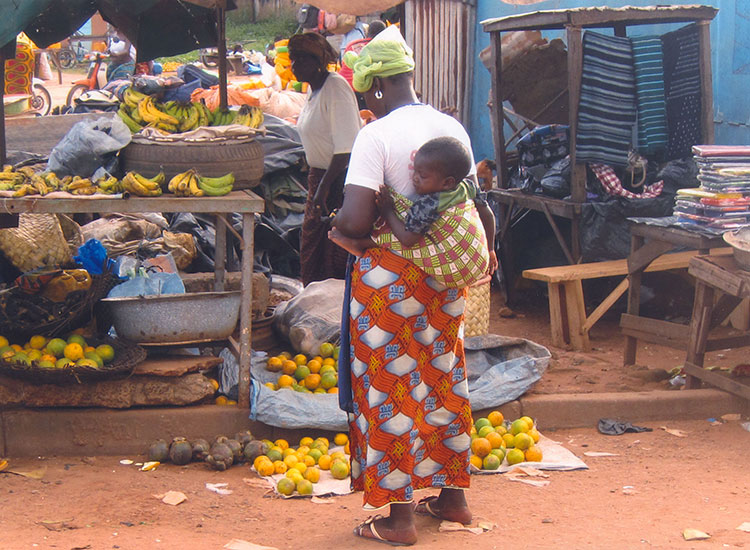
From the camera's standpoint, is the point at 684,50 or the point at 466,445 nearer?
the point at 466,445

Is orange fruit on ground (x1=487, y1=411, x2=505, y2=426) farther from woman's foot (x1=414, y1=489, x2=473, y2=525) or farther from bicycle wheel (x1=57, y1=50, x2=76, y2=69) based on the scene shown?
bicycle wheel (x1=57, y1=50, x2=76, y2=69)

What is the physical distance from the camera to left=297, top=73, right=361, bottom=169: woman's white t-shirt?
6.12 metres

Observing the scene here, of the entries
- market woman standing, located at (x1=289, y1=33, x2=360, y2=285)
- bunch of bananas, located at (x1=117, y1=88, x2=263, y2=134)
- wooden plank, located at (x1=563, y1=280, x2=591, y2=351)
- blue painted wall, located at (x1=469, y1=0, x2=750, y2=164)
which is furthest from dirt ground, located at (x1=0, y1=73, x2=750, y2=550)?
blue painted wall, located at (x1=469, y1=0, x2=750, y2=164)

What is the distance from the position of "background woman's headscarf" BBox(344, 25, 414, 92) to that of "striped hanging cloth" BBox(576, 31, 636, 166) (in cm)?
370

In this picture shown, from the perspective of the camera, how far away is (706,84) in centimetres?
688

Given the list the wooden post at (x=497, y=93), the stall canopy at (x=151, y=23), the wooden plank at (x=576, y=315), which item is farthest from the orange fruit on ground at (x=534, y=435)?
the wooden post at (x=497, y=93)

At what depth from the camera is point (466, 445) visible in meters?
3.62

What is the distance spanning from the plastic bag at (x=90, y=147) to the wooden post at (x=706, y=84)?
14.5ft

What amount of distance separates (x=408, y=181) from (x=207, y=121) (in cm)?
263

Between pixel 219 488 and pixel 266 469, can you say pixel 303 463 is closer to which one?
pixel 266 469

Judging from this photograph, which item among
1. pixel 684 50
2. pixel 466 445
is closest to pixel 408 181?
pixel 466 445

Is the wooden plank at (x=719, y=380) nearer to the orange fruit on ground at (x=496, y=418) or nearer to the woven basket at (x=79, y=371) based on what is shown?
the orange fruit on ground at (x=496, y=418)

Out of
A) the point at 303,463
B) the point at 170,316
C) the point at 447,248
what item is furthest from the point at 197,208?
the point at 447,248

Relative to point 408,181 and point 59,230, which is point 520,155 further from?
point 408,181
